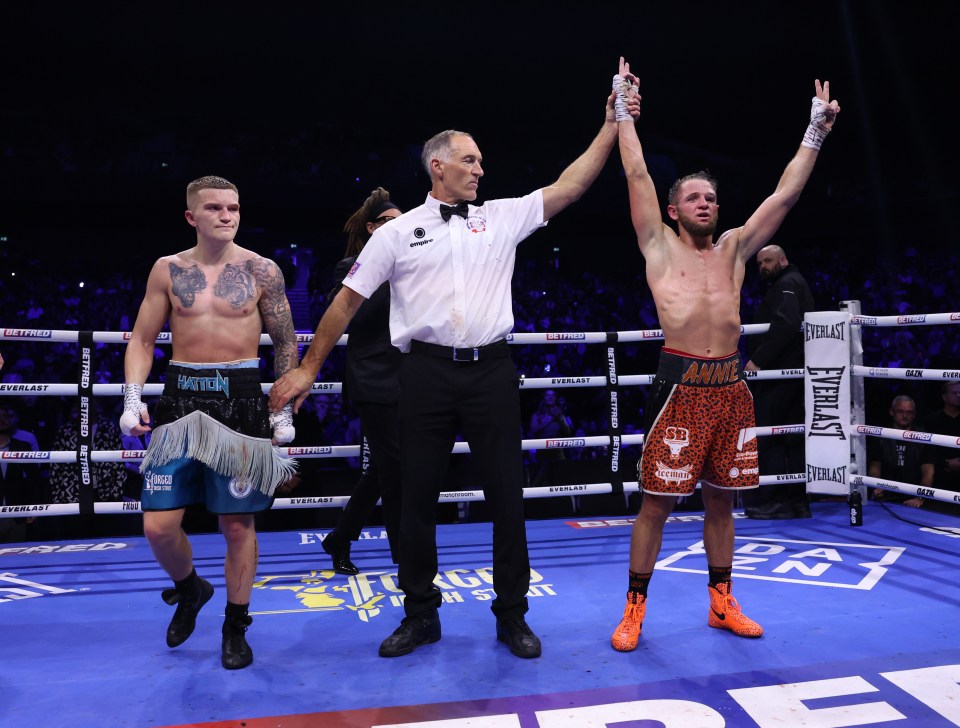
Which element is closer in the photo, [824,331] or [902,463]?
[824,331]

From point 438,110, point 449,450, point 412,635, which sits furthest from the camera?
point 438,110

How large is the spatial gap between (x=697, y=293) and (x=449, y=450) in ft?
3.25

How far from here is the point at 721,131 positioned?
15.5 m

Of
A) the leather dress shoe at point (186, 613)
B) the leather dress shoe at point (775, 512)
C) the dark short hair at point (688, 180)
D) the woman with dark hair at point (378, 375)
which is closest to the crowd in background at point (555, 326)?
the leather dress shoe at point (775, 512)

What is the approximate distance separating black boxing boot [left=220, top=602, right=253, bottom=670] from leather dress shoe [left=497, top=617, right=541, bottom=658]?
0.80 m

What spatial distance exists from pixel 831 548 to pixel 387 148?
1116cm

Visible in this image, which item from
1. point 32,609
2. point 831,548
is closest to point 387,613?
point 32,609

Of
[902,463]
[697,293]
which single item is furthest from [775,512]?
[697,293]

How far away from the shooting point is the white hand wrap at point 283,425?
2.46 m

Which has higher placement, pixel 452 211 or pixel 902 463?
pixel 452 211

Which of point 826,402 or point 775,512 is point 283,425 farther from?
point 826,402

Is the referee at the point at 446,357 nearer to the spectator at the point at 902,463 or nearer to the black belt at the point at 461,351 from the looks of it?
the black belt at the point at 461,351

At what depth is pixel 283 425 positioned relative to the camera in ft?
8.14

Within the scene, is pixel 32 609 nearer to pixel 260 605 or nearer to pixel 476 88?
pixel 260 605
